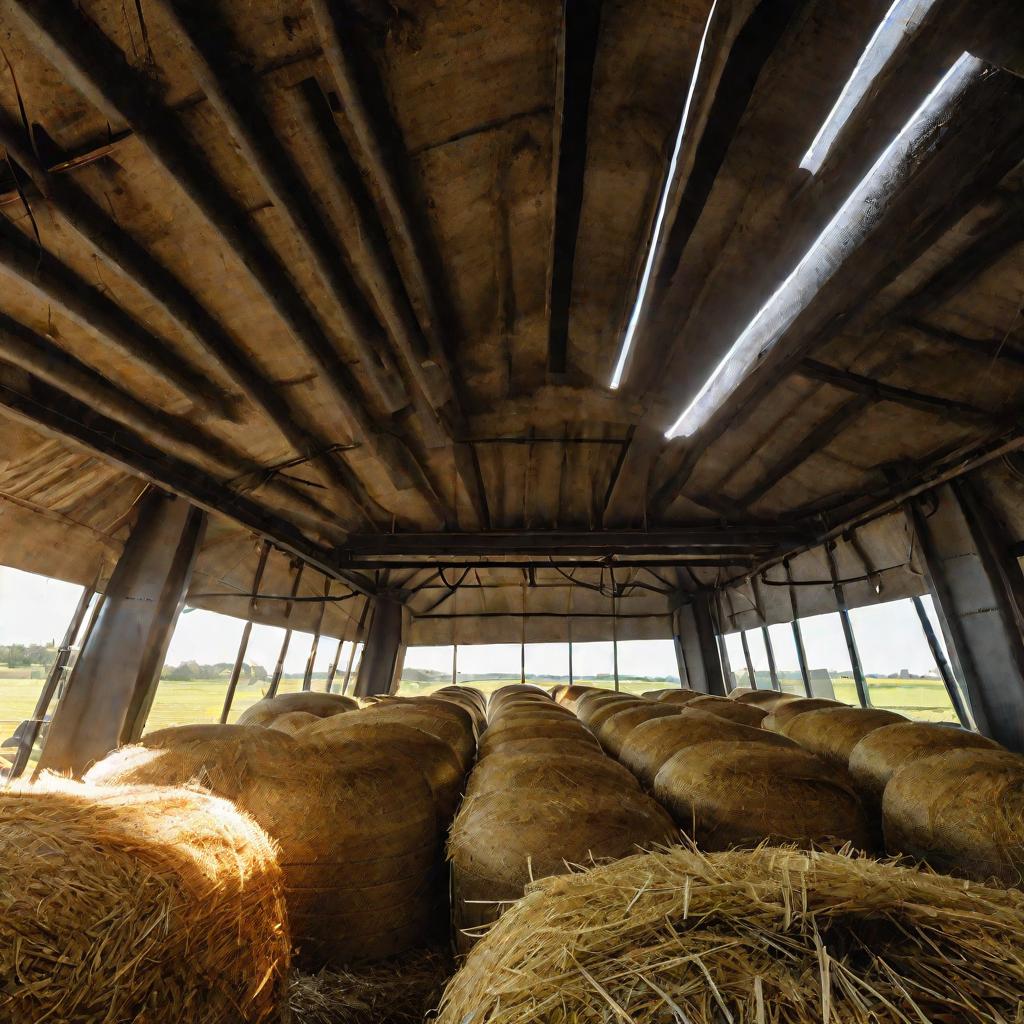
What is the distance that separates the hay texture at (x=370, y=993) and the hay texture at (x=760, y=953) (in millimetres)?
1579

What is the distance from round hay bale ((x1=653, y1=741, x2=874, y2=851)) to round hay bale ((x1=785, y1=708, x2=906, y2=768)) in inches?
64.7

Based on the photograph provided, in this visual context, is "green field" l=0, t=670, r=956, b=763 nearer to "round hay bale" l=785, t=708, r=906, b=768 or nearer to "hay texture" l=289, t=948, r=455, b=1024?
"round hay bale" l=785, t=708, r=906, b=768

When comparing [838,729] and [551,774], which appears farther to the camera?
[838,729]

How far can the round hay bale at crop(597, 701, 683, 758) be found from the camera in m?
4.83

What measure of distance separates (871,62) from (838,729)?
4.79m

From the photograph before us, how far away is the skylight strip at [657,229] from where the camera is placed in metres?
2.27

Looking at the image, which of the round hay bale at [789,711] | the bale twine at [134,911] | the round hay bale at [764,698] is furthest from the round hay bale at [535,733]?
the round hay bale at [764,698]

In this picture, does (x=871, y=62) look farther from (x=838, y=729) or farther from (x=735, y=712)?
(x=735, y=712)

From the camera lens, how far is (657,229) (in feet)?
9.80

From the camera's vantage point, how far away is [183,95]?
2322mm

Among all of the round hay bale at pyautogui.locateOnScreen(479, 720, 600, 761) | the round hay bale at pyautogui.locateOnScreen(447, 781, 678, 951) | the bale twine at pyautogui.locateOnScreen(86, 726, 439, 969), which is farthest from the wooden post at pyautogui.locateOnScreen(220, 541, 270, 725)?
the round hay bale at pyautogui.locateOnScreen(447, 781, 678, 951)

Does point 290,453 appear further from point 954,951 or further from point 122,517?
point 954,951

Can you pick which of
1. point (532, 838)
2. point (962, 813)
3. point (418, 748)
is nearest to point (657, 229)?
point (532, 838)

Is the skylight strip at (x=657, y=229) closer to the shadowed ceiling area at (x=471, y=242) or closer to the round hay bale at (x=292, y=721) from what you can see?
the shadowed ceiling area at (x=471, y=242)
